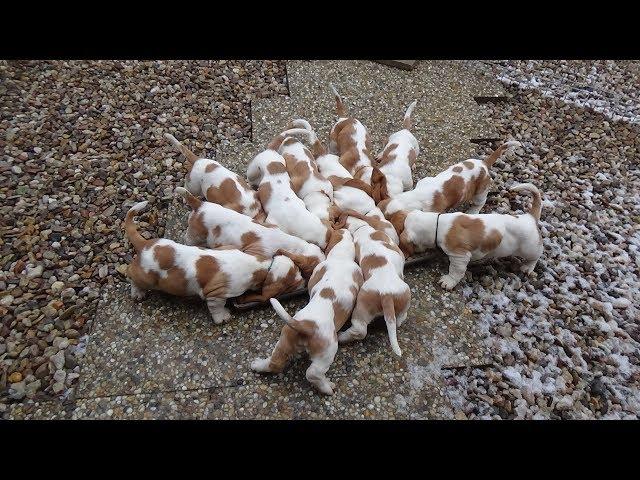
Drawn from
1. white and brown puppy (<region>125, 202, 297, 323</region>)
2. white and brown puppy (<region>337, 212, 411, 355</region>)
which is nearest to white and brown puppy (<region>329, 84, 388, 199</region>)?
white and brown puppy (<region>337, 212, 411, 355</region>)

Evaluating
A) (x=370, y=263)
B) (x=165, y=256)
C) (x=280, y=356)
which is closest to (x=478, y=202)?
(x=370, y=263)

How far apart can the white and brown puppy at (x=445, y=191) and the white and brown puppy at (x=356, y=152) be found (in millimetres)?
150

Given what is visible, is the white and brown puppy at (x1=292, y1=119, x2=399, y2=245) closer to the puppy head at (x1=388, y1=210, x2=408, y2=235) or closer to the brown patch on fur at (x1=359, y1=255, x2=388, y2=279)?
the puppy head at (x1=388, y1=210, x2=408, y2=235)

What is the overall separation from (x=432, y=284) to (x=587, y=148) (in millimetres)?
2411

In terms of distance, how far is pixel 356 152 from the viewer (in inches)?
149

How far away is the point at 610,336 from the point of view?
10.2 feet

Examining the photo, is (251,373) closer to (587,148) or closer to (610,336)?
(610,336)

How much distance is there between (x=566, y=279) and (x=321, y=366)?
78.2 inches

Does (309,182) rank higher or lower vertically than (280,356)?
higher

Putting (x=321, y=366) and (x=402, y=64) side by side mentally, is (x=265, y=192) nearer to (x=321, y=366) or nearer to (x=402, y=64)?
(x=321, y=366)

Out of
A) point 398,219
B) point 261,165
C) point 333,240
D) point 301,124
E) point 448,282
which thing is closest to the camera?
point 333,240

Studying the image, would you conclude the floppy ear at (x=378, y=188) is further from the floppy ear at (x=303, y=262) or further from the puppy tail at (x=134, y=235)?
the puppy tail at (x=134, y=235)

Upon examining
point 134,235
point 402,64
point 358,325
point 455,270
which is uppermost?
point 402,64
